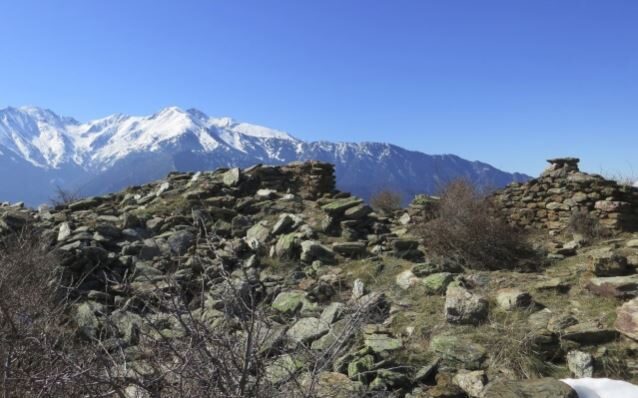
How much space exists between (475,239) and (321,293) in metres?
2.67

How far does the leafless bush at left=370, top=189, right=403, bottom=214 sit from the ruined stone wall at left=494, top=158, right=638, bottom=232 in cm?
490

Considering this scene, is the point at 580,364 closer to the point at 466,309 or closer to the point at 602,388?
the point at 602,388

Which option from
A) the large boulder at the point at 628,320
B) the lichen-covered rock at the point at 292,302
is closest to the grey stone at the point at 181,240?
the lichen-covered rock at the point at 292,302

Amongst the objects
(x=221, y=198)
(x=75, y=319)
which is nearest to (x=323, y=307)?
(x=75, y=319)

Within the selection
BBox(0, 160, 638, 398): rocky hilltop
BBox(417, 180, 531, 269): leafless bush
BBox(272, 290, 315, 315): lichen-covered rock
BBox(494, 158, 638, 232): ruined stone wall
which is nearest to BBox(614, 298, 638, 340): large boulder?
BBox(0, 160, 638, 398): rocky hilltop

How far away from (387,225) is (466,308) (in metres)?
5.01

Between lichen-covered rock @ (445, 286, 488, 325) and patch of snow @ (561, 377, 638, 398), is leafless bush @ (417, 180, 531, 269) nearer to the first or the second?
lichen-covered rock @ (445, 286, 488, 325)

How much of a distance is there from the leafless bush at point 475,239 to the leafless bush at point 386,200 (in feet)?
22.0

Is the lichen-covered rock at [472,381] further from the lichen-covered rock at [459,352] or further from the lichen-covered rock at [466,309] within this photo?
the lichen-covered rock at [466,309]

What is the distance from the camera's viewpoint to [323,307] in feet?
23.7

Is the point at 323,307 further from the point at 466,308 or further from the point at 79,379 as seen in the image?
the point at 79,379

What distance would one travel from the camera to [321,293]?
25.4 feet

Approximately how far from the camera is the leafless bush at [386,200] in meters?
16.2

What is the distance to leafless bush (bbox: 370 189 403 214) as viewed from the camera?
16219 millimetres
